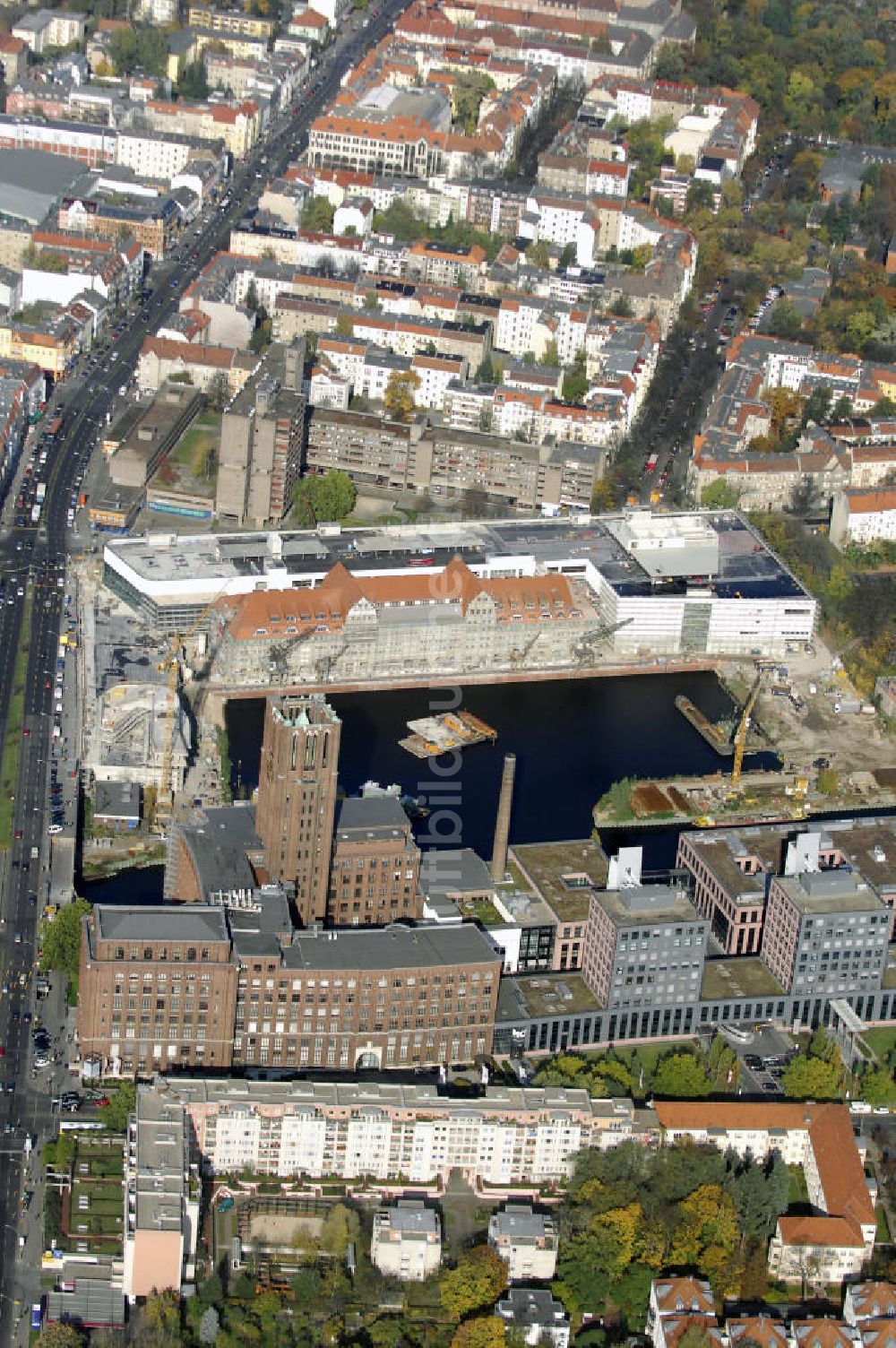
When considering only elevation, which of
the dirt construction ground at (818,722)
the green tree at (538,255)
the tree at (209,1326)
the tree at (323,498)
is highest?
the green tree at (538,255)

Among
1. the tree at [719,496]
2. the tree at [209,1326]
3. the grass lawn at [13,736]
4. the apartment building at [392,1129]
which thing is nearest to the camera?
the tree at [209,1326]

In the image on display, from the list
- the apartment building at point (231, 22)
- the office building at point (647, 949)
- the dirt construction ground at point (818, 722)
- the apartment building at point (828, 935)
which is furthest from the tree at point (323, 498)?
the apartment building at point (231, 22)

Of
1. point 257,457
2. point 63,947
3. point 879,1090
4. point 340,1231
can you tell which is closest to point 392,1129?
point 340,1231

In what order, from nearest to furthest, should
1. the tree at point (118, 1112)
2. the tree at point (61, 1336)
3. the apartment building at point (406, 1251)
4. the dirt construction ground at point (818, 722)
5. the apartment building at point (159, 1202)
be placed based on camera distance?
1. the tree at point (61, 1336)
2. the apartment building at point (159, 1202)
3. the apartment building at point (406, 1251)
4. the tree at point (118, 1112)
5. the dirt construction ground at point (818, 722)

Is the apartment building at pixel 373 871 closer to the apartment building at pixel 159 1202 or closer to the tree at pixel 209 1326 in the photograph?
the apartment building at pixel 159 1202

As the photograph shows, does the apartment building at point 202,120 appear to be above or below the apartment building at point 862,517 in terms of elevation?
above

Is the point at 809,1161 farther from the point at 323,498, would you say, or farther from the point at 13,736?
the point at 323,498

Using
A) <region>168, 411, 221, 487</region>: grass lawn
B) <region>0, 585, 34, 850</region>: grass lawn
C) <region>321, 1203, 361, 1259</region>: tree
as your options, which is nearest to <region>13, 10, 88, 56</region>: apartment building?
<region>168, 411, 221, 487</region>: grass lawn
